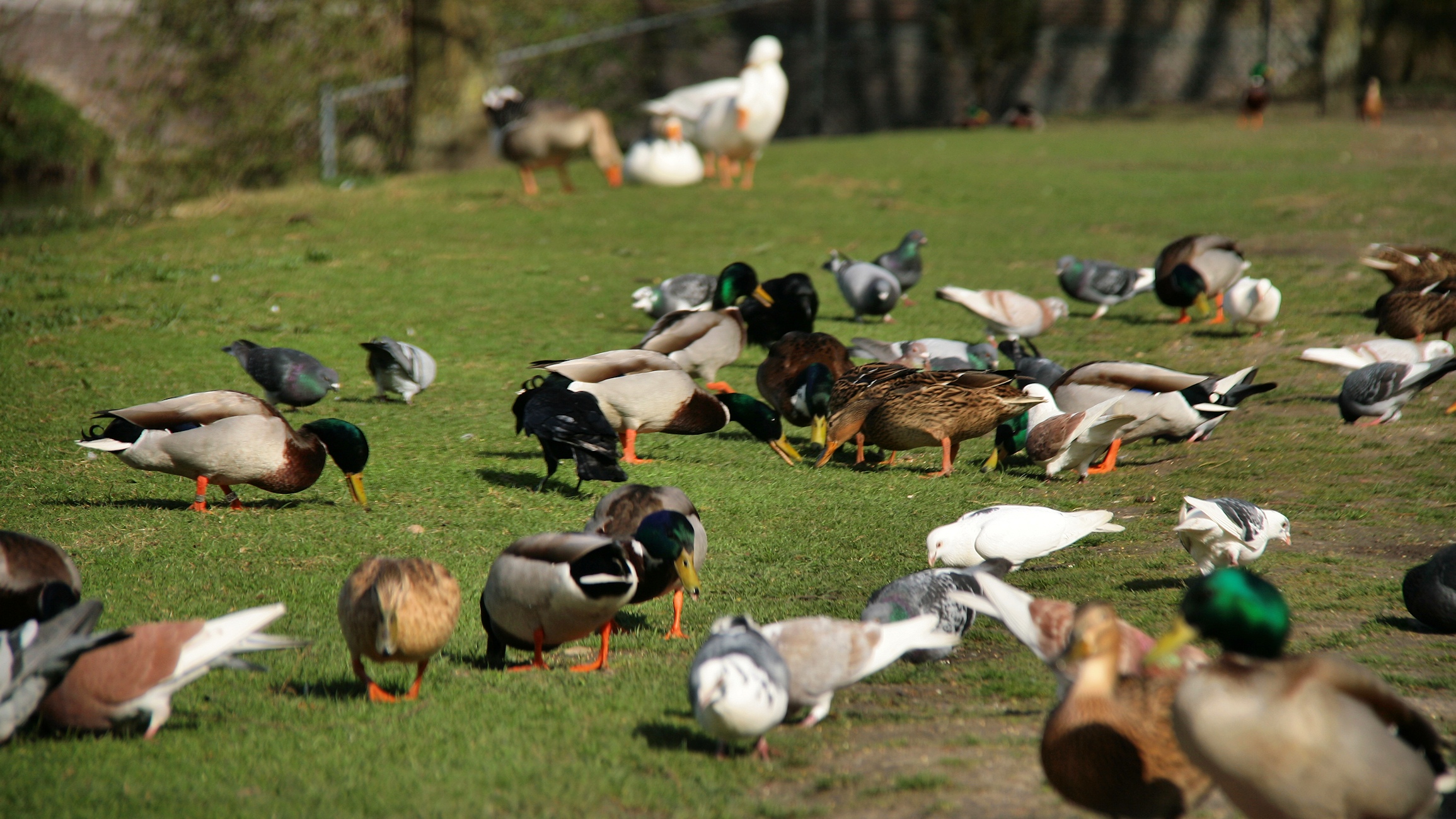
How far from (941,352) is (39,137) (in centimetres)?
1705

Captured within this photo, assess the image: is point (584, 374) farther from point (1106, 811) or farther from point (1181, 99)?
point (1181, 99)

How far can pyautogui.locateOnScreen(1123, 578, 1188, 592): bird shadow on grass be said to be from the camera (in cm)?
475

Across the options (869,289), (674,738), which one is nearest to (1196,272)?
(869,289)

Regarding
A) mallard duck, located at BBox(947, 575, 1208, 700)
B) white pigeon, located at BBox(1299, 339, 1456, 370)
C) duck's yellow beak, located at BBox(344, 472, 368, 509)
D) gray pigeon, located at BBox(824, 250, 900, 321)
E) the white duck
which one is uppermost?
the white duck

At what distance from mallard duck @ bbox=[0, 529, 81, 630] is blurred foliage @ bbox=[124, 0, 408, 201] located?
49.0 feet

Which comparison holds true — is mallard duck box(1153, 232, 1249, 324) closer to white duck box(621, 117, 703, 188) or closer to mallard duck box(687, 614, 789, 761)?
mallard duck box(687, 614, 789, 761)

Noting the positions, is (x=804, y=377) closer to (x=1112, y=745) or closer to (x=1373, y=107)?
(x=1112, y=745)

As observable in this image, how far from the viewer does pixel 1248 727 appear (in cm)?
252

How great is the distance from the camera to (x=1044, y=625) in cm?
337

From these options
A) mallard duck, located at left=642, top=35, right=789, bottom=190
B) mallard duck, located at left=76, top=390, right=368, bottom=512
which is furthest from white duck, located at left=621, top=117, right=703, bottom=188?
mallard duck, located at left=76, top=390, right=368, bottom=512

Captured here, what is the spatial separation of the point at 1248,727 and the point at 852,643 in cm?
116

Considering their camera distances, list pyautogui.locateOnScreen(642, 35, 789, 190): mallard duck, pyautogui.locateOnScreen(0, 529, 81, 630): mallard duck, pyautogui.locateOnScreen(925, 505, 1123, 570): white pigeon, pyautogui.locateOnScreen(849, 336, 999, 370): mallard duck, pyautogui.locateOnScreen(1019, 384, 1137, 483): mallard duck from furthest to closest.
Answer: pyautogui.locateOnScreen(642, 35, 789, 190): mallard duck < pyautogui.locateOnScreen(849, 336, 999, 370): mallard duck < pyautogui.locateOnScreen(1019, 384, 1137, 483): mallard duck < pyautogui.locateOnScreen(925, 505, 1123, 570): white pigeon < pyautogui.locateOnScreen(0, 529, 81, 630): mallard duck

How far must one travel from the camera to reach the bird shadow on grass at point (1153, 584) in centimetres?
475

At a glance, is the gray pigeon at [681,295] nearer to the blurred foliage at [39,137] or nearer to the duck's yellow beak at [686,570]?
the duck's yellow beak at [686,570]
